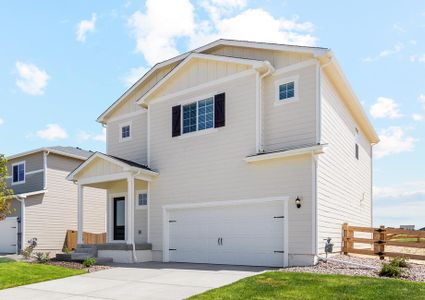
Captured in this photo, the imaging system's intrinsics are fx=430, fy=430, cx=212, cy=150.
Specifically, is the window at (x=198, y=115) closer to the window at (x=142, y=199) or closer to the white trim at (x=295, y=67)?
the white trim at (x=295, y=67)

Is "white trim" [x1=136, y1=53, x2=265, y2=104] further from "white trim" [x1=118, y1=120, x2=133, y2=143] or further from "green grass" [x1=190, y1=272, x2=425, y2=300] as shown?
"green grass" [x1=190, y1=272, x2=425, y2=300]

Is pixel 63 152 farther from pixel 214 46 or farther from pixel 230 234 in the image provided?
pixel 230 234

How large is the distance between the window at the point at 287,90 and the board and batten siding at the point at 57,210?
1525cm

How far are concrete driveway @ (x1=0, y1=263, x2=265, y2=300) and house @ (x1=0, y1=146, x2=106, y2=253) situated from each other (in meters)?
11.1

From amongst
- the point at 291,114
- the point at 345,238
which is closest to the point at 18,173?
the point at 291,114

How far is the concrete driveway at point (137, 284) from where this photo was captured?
9.52 metres

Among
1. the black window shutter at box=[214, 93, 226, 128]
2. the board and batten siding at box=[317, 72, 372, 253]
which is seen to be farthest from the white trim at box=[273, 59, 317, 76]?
the black window shutter at box=[214, 93, 226, 128]

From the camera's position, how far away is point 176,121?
1634 centimetres

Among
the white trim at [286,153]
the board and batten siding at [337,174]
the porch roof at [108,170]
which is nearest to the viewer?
the white trim at [286,153]

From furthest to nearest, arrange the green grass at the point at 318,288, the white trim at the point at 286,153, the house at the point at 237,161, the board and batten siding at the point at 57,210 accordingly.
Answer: the board and batten siding at the point at 57,210
the house at the point at 237,161
the white trim at the point at 286,153
the green grass at the point at 318,288

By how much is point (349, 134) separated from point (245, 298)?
426 inches

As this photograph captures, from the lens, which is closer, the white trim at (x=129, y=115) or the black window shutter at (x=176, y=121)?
the black window shutter at (x=176, y=121)

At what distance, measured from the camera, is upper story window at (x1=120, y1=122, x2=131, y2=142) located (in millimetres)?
18812

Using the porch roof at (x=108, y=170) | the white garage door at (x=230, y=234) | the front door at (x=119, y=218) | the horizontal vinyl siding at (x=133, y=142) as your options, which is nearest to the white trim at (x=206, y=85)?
the horizontal vinyl siding at (x=133, y=142)
